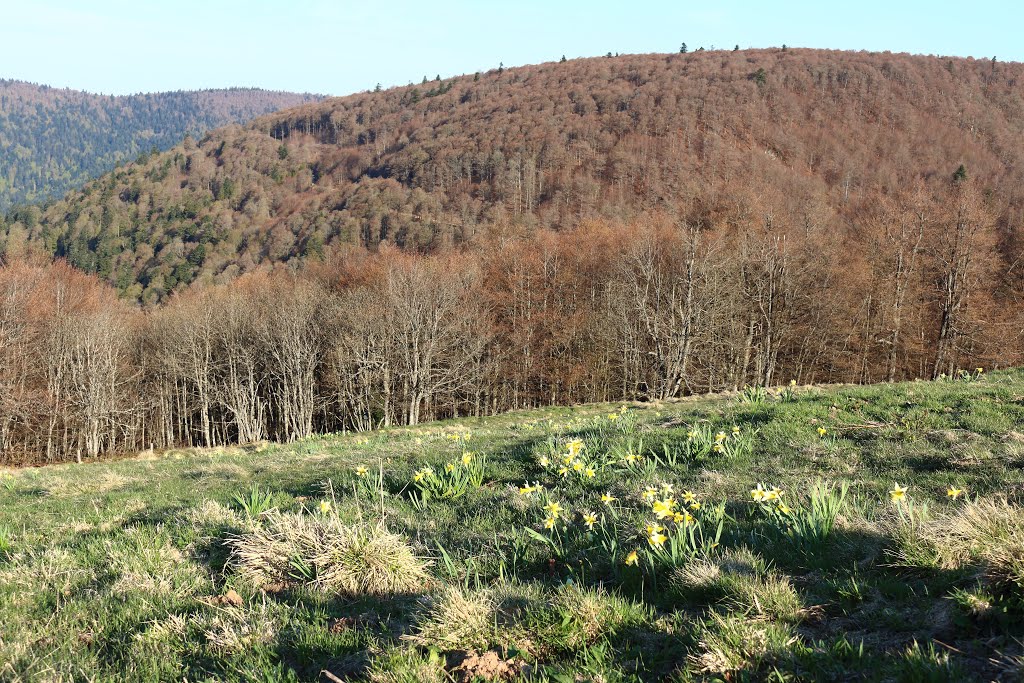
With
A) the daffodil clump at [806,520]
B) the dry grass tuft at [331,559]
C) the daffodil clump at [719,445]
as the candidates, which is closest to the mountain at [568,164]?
the daffodil clump at [719,445]

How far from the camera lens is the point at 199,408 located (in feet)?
174

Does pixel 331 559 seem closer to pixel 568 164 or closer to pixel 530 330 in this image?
pixel 530 330

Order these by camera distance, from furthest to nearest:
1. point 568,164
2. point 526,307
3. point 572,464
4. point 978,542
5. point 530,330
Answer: point 568,164 < point 526,307 < point 530,330 < point 572,464 < point 978,542

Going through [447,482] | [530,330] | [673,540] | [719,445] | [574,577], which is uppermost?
[673,540]

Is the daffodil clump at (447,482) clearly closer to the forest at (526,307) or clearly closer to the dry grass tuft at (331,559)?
the dry grass tuft at (331,559)

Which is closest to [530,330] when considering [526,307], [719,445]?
[526,307]

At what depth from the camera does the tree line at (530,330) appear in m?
38.3

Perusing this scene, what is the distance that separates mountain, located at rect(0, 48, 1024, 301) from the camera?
90.5 meters

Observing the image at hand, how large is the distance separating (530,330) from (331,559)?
42748 millimetres

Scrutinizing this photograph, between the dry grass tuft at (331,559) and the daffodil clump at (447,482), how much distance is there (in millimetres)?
1626

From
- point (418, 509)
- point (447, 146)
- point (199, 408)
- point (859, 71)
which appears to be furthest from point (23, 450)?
point (859, 71)

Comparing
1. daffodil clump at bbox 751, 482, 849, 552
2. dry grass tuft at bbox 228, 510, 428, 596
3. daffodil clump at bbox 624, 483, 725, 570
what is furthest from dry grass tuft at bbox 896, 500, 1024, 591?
dry grass tuft at bbox 228, 510, 428, 596

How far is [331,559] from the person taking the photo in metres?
3.92

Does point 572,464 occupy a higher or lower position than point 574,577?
lower
